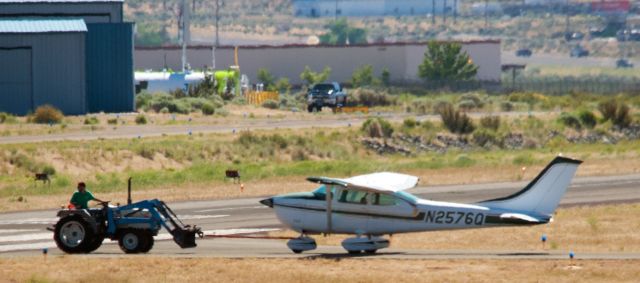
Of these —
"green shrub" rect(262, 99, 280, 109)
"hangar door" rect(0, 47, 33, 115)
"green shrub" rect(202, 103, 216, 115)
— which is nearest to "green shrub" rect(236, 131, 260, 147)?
"hangar door" rect(0, 47, 33, 115)

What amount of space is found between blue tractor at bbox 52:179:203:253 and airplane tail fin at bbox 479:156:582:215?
7121mm

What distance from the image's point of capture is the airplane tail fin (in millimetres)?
29938

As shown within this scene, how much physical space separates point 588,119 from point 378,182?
49771 millimetres

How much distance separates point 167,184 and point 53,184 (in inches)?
163

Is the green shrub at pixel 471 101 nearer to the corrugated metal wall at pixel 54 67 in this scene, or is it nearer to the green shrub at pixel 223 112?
the green shrub at pixel 223 112

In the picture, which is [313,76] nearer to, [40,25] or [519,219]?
[40,25]

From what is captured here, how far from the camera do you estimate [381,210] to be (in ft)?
100

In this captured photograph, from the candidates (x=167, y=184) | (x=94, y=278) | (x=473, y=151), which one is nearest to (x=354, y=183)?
(x=94, y=278)

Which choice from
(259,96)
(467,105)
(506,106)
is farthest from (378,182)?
(259,96)

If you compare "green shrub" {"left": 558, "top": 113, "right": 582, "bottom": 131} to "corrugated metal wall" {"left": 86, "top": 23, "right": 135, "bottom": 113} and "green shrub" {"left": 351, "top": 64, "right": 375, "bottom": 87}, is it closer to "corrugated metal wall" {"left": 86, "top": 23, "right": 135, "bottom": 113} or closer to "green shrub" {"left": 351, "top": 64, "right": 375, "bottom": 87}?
"corrugated metal wall" {"left": 86, "top": 23, "right": 135, "bottom": 113}

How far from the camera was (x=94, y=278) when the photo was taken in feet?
91.8

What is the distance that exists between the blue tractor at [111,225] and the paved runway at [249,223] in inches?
22.9

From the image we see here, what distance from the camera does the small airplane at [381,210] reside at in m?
30.1

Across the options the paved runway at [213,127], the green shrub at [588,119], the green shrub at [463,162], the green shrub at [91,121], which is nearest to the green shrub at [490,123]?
the paved runway at [213,127]
